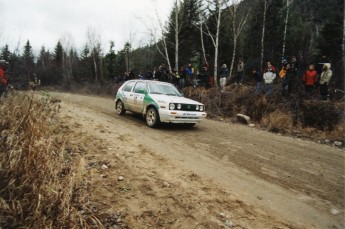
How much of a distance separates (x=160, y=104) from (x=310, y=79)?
687 centimetres

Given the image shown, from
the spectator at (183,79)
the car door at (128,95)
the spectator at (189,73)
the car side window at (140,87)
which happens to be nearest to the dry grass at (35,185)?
the car side window at (140,87)

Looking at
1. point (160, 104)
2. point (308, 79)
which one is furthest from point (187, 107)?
point (308, 79)

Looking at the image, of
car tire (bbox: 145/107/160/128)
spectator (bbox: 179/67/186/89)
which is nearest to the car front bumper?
car tire (bbox: 145/107/160/128)

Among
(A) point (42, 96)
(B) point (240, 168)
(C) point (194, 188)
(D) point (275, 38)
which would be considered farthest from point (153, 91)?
(D) point (275, 38)

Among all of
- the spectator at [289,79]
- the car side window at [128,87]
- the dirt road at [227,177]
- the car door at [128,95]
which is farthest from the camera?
the spectator at [289,79]

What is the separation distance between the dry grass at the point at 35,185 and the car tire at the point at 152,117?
531 cm

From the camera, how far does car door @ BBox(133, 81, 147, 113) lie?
33.3ft

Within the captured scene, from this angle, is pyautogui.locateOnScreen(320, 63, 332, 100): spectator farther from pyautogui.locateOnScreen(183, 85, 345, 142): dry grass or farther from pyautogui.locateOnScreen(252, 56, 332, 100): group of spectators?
pyautogui.locateOnScreen(183, 85, 345, 142): dry grass

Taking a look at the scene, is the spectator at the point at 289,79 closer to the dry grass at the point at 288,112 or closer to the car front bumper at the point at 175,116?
the dry grass at the point at 288,112

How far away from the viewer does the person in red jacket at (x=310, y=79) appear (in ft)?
39.0

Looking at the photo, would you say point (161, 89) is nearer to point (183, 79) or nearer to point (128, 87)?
point (128, 87)

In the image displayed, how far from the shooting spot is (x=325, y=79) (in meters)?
11.7

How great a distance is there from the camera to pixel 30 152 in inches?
135

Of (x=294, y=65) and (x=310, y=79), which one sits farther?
(x=294, y=65)
